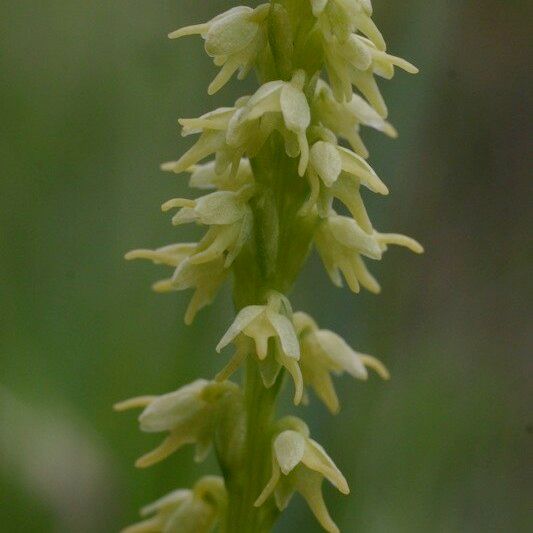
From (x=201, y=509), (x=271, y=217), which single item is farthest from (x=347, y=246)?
(x=201, y=509)

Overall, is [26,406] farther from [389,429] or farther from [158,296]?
[389,429]

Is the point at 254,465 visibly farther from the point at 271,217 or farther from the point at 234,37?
the point at 234,37

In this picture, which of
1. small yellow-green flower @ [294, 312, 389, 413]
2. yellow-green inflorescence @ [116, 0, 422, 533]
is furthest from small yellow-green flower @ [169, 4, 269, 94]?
small yellow-green flower @ [294, 312, 389, 413]

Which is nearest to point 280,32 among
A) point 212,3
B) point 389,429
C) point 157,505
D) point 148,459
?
point 148,459

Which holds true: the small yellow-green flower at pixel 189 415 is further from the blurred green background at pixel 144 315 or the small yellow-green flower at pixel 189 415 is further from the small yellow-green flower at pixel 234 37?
the blurred green background at pixel 144 315

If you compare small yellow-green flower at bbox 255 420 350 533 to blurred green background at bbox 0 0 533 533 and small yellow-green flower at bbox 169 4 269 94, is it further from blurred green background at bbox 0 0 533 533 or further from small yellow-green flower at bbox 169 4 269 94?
blurred green background at bbox 0 0 533 533

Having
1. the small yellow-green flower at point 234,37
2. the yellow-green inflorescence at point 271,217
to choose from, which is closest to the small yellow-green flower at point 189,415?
the yellow-green inflorescence at point 271,217
